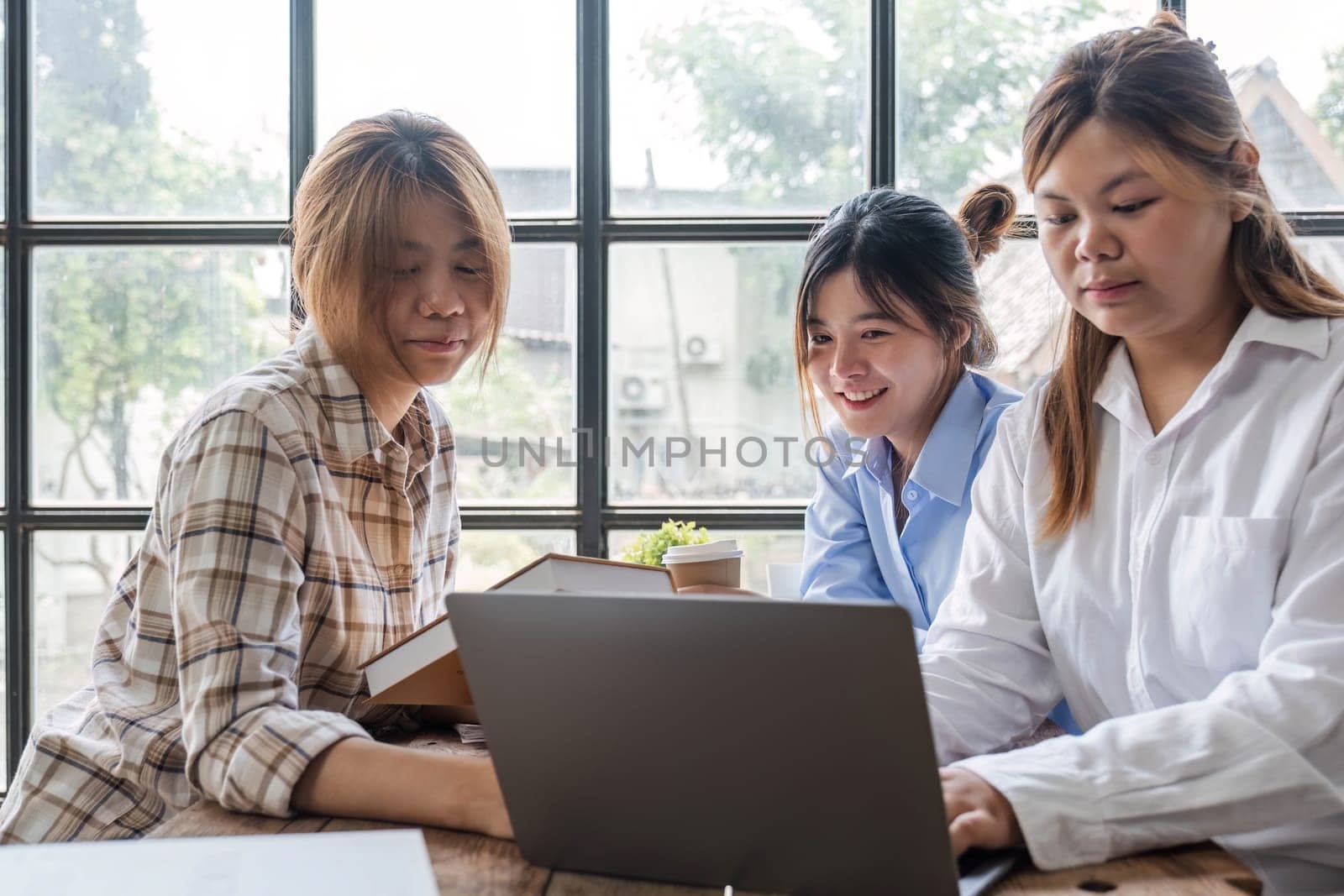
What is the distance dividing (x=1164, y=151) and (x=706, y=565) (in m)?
0.93

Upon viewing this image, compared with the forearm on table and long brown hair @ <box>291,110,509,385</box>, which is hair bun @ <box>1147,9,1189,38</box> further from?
the forearm on table

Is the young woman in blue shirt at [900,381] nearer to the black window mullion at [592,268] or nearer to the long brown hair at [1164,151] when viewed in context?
the long brown hair at [1164,151]

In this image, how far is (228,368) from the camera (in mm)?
2646

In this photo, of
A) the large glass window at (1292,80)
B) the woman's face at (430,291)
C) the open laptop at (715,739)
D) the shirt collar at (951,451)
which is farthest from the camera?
the large glass window at (1292,80)

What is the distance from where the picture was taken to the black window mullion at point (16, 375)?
2.58 metres

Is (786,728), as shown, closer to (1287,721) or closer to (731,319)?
(1287,721)

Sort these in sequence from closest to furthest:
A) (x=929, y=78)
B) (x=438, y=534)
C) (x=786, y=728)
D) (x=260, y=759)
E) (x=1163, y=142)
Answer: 1. (x=786, y=728)
2. (x=260, y=759)
3. (x=1163, y=142)
4. (x=438, y=534)
5. (x=929, y=78)

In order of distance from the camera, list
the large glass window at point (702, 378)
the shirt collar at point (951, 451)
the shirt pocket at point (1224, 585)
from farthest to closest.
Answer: the large glass window at point (702, 378), the shirt collar at point (951, 451), the shirt pocket at point (1224, 585)

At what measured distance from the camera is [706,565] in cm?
174

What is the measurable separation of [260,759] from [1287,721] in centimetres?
80

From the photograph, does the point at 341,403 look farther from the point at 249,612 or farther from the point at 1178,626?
the point at 1178,626

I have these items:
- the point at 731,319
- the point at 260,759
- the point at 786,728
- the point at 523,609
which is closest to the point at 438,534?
the point at 260,759

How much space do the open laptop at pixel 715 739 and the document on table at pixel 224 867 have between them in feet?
0.32

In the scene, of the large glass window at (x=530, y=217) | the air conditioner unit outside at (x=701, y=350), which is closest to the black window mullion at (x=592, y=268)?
the large glass window at (x=530, y=217)
